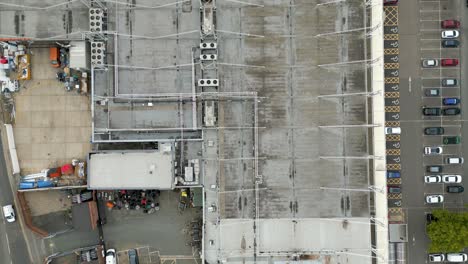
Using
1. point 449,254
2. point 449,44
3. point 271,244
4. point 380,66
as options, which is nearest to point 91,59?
point 271,244

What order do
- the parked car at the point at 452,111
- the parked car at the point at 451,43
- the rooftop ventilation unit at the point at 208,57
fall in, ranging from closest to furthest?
the rooftop ventilation unit at the point at 208,57 → the parked car at the point at 452,111 → the parked car at the point at 451,43

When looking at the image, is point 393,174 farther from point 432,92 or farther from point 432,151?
point 432,92

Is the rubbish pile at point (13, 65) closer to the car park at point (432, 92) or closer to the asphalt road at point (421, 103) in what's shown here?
the asphalt road at point (421, 103)

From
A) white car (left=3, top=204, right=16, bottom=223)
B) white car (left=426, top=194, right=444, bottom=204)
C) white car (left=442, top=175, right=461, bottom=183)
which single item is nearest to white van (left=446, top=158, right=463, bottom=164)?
white car (left=442, top=175, right=461, bottom=183)

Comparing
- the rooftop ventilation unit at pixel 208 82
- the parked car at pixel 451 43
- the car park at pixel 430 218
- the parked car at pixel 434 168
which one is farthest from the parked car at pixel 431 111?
the rooftop ventilation unit at pixel 208 82

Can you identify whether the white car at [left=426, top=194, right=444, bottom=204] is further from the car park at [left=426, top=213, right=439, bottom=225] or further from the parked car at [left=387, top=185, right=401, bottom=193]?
the parked car at [left=387, top=185, right=401, bottom=193]
